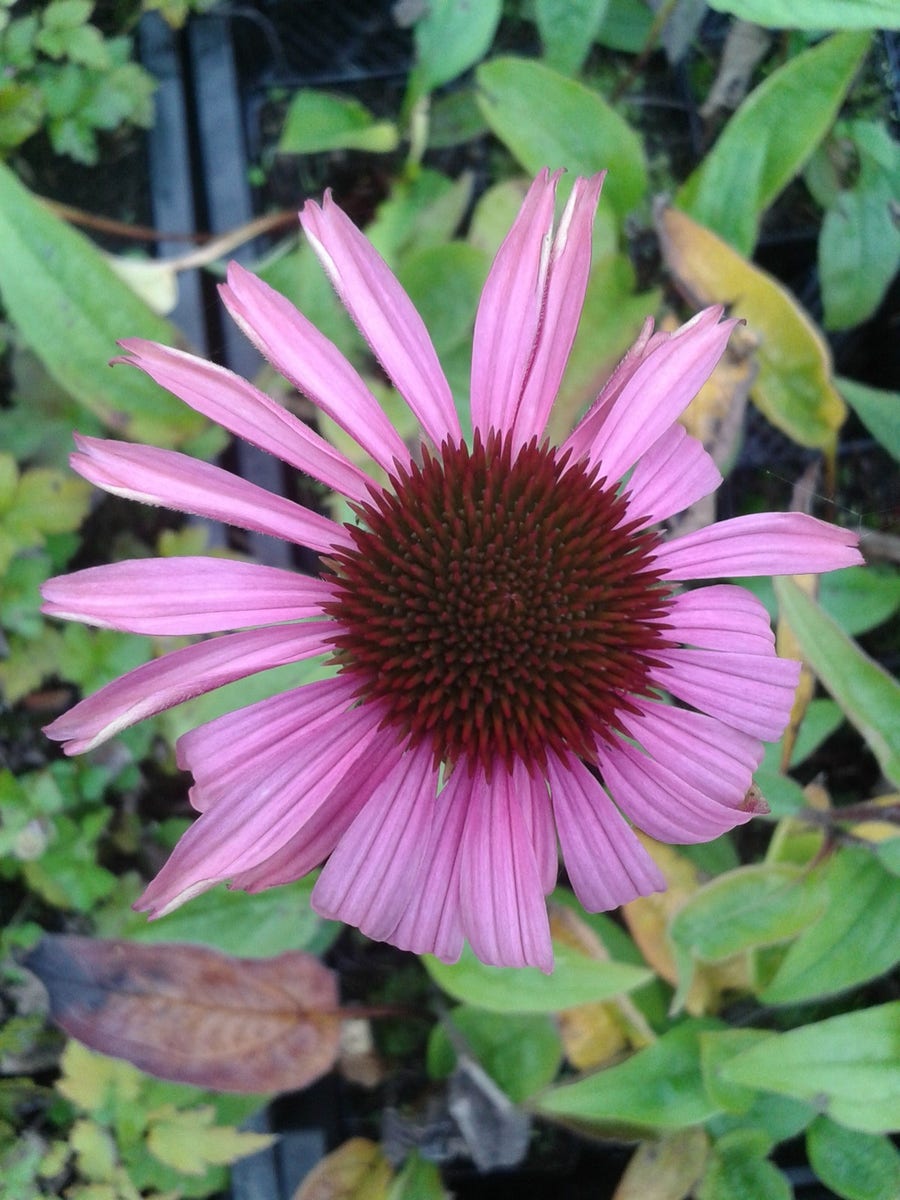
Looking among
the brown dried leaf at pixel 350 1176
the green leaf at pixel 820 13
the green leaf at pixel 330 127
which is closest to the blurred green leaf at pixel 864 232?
the green leaf at pixel 820 13

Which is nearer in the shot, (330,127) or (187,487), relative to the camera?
(187,487)

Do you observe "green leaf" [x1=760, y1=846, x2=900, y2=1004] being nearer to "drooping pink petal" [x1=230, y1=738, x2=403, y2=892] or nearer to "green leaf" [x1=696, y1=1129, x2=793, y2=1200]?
"green leaf" [x1=696, y1=1129, x2=793, y2=1200]

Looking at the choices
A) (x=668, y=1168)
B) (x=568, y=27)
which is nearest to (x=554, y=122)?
→ (x=568, y=27)

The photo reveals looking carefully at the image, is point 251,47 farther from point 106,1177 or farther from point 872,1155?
point 872,1155

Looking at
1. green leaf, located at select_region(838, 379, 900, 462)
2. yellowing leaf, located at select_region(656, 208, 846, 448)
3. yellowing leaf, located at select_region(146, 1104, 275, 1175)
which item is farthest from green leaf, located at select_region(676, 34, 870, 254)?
yellowing leaf, located at select_region(146, 1104, 275, 1175)

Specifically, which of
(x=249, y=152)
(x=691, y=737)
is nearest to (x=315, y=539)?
(x=691, y=737)

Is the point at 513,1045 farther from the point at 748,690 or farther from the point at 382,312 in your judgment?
the point at 382,312

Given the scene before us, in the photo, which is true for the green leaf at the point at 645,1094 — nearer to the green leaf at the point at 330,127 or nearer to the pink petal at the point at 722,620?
the pink petal at the point at 722,620
